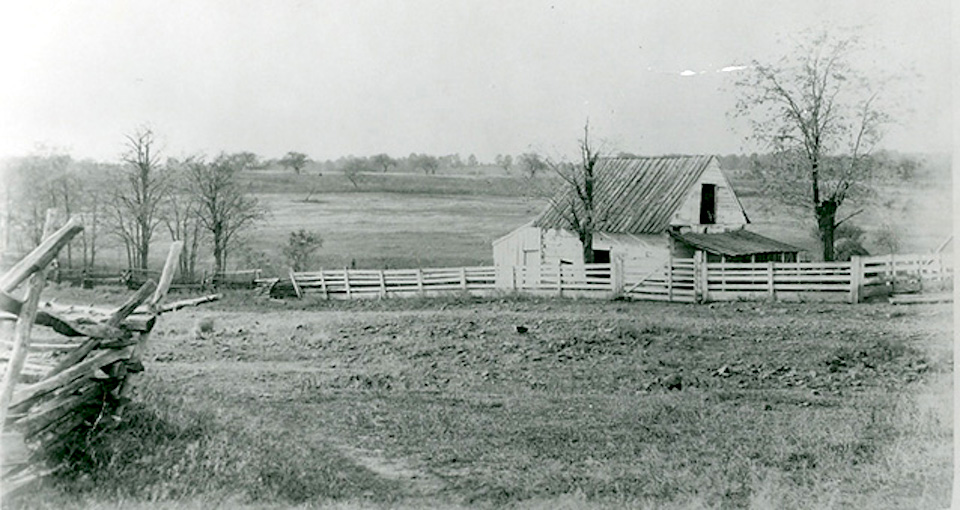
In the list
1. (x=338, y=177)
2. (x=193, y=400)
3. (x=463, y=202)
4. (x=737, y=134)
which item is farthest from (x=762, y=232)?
(x=193, y=400)

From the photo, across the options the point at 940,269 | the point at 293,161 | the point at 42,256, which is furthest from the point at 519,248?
the point at 940,269

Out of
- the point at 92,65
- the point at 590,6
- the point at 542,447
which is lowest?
the point at 542,447

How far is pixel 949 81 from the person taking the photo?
419 cm

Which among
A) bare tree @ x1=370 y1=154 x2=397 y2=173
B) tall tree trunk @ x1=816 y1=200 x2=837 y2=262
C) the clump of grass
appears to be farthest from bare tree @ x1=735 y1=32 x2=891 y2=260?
the clump of grass

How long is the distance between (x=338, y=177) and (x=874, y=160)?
251cm

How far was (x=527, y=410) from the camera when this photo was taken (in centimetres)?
381

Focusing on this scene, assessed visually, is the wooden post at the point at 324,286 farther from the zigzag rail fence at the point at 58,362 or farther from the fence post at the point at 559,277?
the fence post at the point at 559,277

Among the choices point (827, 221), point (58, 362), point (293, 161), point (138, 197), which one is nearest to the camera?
point (58, 362)

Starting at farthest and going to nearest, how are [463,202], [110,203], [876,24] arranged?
[876,24] → [463,202] → [110,203]

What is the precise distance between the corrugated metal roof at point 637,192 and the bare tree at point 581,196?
0.01 m

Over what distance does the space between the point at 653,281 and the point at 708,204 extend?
0.45 m

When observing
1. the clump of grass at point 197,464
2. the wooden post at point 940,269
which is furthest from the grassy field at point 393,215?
the wooden post at point 940,269

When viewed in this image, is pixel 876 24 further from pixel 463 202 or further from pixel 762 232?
pixel 463 202

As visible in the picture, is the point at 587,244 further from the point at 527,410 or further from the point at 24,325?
the point at 24,325
